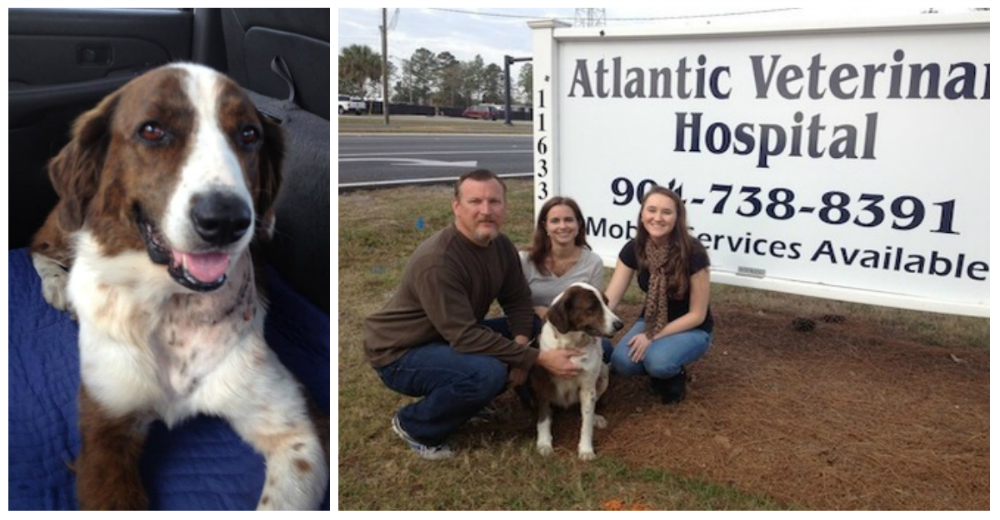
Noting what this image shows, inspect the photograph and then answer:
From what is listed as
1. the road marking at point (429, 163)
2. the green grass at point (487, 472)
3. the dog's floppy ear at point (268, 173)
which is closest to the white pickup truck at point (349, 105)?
the dog's floppy ear at point (268, 173)

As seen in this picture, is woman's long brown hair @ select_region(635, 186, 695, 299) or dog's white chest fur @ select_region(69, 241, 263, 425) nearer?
dog's white chest fur @ select_region(69, 241, 263, 425)

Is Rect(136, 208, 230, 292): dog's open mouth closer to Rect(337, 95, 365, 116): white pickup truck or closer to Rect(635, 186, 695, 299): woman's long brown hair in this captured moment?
Rect(337, 95, 365, 116): white pickup truck

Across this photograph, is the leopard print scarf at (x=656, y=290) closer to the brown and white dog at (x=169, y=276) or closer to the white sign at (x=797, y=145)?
the white sign at (x=797, y=145)

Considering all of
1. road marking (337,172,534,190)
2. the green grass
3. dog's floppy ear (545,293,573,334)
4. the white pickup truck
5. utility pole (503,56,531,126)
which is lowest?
the green grass

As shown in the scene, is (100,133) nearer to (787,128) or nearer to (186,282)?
(186,282)

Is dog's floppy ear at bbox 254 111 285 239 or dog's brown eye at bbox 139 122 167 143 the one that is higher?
dog's brown eye at bbox 139 122 167 143

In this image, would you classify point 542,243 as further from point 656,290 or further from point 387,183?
point 387,183

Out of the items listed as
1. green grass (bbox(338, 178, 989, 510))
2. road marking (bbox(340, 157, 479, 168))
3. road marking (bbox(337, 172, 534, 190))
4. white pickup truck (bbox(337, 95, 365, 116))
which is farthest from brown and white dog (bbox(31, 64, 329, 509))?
road marking (bbox(340, 157, 479, 168))

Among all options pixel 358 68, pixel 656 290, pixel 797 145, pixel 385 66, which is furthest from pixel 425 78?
pixel 797 145
